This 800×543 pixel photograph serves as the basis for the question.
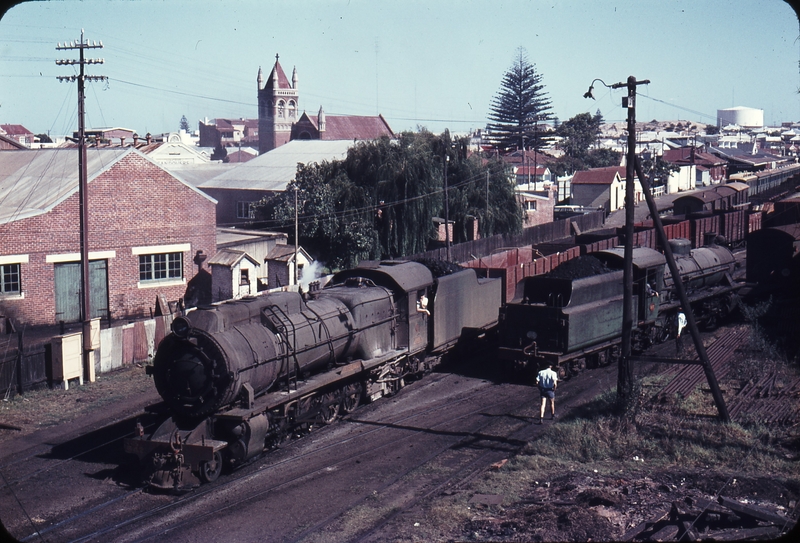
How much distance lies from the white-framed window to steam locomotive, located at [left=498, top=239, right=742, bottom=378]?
58.4 feet

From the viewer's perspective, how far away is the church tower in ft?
353

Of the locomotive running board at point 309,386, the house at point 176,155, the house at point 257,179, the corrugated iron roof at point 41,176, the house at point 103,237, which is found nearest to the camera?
the locomotive running board at point 309,386

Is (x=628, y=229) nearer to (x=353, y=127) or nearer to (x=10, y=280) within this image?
(x=10, y=280)

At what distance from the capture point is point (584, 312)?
19.7 meters

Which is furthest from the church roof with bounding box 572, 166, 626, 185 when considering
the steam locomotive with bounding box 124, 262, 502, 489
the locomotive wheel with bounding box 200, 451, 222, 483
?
the locomotive wheel with bounding box 200, 451, 222, 483

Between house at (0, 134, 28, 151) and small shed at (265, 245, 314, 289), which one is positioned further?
house at (0, 134, 28, 151)

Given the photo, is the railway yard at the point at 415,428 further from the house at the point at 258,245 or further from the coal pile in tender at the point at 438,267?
the house at the point at 258,245

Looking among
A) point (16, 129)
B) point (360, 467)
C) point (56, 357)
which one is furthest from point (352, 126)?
point (360, 467)

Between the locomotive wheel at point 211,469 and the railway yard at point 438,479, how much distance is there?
19 cm

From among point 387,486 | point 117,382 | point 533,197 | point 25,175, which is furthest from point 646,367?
point 533,197

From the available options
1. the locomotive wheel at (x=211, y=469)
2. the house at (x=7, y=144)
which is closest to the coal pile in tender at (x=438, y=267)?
the locomotive wheel at (x=211, y=469)

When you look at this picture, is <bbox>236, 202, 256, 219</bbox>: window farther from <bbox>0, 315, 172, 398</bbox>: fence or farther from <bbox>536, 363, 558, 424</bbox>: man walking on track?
<bbox>536, 363, 558, 424</bbox>: man walking on track

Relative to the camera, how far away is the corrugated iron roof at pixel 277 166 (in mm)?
53281

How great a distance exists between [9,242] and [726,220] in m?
34.3
